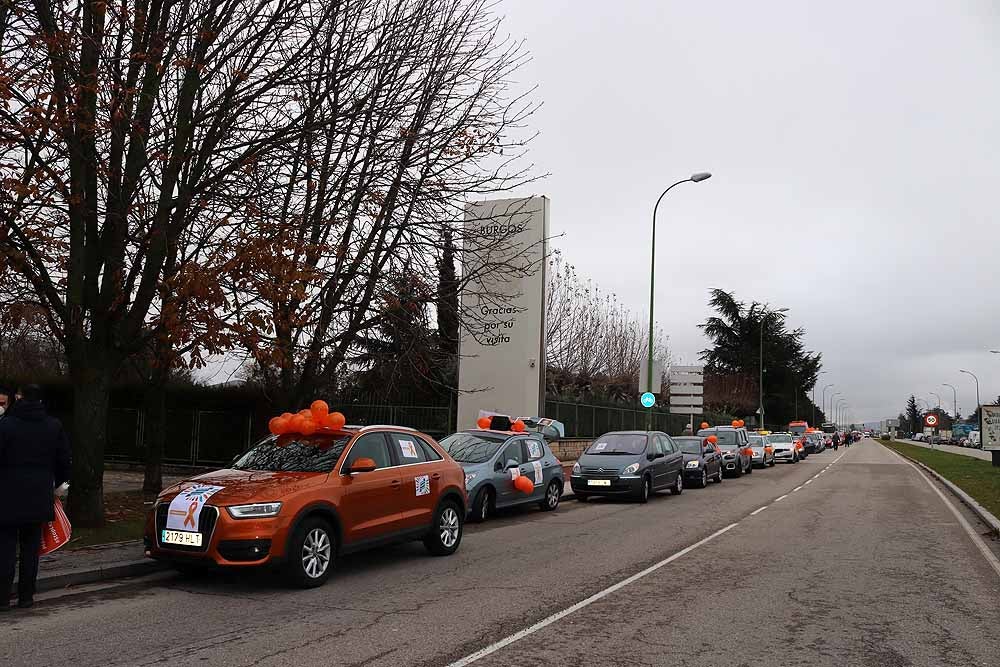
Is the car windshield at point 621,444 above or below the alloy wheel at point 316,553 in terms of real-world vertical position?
above

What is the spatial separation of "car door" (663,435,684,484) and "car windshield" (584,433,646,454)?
0.82m

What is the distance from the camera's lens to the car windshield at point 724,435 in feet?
99.2

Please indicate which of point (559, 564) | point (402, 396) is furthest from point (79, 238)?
point (402, 396)

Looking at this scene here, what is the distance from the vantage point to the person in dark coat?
7.21 meters

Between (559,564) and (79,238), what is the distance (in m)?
7.40

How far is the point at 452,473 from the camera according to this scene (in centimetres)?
1070

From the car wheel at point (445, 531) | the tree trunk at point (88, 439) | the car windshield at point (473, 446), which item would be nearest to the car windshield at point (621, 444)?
the car windshield at point (473, 446)

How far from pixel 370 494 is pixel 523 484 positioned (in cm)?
647

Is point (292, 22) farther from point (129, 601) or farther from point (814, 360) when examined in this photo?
point (814, 360)

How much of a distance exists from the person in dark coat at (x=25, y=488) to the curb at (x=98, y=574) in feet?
1.23

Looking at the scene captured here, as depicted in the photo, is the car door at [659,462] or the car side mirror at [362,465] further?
the car door at [659,462]

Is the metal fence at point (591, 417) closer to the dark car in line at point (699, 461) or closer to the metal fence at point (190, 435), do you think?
the dark car in line at point (699, 461)

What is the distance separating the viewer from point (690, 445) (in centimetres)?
2492

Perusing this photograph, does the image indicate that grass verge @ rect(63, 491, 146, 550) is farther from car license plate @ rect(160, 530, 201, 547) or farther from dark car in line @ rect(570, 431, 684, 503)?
dark car in line @ rect(570, 431, 684, 503)
